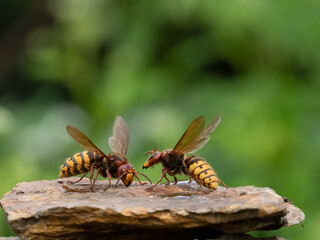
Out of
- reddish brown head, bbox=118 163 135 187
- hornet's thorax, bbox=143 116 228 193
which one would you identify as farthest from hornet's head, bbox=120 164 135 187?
hornet's thorax, bbox=143 116 228 193

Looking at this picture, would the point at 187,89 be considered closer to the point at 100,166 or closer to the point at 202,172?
the point at 100,166

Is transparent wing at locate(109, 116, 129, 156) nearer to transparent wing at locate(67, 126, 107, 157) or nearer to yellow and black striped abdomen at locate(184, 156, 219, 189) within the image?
transparent wing at locate(67, 126, 107, 157)

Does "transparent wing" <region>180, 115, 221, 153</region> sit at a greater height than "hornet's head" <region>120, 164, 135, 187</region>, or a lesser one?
greater

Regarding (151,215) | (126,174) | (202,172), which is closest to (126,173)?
A: (126,174)

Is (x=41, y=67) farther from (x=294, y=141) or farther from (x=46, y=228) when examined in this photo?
(x=46, y=228)

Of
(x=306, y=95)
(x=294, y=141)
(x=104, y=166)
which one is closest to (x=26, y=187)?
(x=104, y=166)

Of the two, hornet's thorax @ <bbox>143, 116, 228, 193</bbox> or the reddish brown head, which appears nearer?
hornet's thorax @ <bbox>143, 116, 228, 193</bbox>
